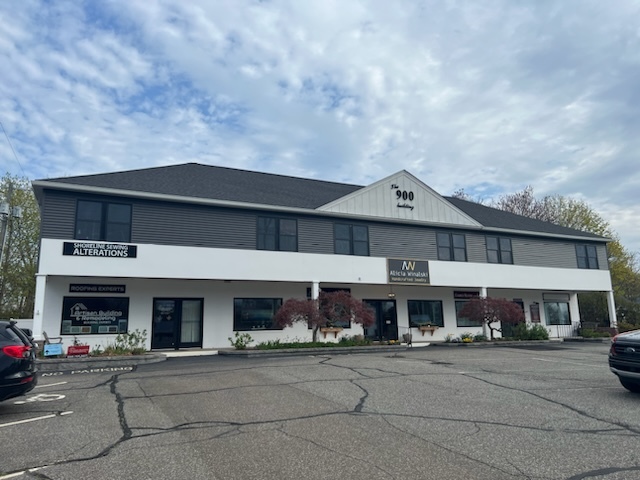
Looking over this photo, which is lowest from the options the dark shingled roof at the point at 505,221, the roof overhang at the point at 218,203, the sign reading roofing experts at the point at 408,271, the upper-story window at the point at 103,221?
the sign reading roofing experts at the point at 408,271

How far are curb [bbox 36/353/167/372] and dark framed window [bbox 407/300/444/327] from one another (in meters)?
Answer: 13.4

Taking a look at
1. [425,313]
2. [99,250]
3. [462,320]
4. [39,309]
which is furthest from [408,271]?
[39,309]

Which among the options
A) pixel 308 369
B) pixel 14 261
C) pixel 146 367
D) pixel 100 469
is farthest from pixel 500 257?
pixel 14 261

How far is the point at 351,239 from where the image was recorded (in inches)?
841

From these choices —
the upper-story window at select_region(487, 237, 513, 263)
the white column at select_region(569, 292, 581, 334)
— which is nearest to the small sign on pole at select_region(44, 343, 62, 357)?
the upper-story window at select_region(487, 237, 513, 263)

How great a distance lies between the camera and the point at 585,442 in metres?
5.51

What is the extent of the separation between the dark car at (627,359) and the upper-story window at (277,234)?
13.1m

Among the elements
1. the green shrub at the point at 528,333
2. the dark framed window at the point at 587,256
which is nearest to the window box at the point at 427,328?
the green shrub at the point at 528,333

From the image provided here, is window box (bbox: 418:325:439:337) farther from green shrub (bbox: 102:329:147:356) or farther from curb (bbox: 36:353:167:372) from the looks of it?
curb (bbox: 36:353:167:372)

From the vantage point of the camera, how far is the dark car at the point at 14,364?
712cm

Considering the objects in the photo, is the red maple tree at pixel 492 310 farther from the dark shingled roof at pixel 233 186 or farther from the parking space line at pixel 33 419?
the parking space line at pixel 33 419

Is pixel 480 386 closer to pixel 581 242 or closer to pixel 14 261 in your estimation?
pixel 581 242

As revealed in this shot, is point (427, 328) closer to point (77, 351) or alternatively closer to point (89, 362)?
point (89, 362)

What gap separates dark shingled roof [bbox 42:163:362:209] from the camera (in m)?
17.6
